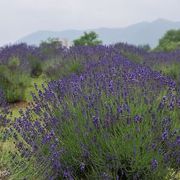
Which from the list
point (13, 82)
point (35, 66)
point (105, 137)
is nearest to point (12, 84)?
point (13, 82)

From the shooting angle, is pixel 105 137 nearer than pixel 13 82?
Yes

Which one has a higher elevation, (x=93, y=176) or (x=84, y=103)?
(x=84, y=103)

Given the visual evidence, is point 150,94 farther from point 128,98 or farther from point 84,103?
point 84,103

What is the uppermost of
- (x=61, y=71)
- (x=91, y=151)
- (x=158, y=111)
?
(x=158, y=111)

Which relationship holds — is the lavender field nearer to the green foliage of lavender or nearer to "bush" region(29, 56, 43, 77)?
the green foliage of lavender

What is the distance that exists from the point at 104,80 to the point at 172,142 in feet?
3.55

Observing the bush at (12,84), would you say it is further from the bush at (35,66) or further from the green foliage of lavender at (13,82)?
the bush at (35,66)

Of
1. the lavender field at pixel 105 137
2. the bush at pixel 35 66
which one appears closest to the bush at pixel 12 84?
the bush at pixel 35 66

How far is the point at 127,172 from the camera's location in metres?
3.16


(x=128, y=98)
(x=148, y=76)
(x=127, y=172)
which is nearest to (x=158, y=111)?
(x=128, y=98)

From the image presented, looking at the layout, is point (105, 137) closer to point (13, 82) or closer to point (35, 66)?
point (13, 82)

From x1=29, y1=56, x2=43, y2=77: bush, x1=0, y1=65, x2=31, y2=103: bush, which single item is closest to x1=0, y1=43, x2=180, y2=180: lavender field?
x1=0, y1=65, x2=31, y2=103: bush

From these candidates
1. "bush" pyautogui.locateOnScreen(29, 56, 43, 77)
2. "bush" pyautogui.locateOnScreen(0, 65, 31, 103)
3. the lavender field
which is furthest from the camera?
"bush" pyautogui.locateOnScreen(29, 56, 43, 77)

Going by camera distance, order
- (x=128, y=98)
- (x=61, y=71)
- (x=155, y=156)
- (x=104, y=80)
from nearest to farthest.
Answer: (x=155, y=156), (x=128, y=98), (x=104, y=80), (x=61, y=71)
